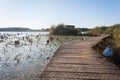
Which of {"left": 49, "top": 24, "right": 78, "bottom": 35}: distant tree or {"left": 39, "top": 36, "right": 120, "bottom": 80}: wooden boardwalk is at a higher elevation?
{"left": 49, "top": 24, "right": 78, "bottom": 35}: distant tree

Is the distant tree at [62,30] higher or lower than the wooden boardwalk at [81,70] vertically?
higher

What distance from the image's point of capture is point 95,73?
384 inches

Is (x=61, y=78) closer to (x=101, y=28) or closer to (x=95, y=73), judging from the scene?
(x=95, y=73)

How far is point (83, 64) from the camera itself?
11.5 meters

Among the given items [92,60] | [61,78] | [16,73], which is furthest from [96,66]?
[16,73]

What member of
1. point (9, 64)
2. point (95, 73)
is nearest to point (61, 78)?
point (95, 73)

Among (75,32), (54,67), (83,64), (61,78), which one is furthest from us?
(75,32)

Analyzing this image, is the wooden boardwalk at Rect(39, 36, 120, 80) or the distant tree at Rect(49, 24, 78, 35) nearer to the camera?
the wooden boardwalk at Rect(39, 36, 120, 80)

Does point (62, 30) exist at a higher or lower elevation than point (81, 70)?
higher

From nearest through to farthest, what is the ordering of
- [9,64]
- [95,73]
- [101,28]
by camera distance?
[95,73] < [9,64] < [101,28]

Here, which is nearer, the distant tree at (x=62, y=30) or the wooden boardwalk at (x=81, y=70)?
the wooden boardwalk at (x=81, y=70)

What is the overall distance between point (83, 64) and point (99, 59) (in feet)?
5.08

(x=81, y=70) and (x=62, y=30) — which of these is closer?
(x=81, y=70)

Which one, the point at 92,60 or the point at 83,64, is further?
the point at 92,60
